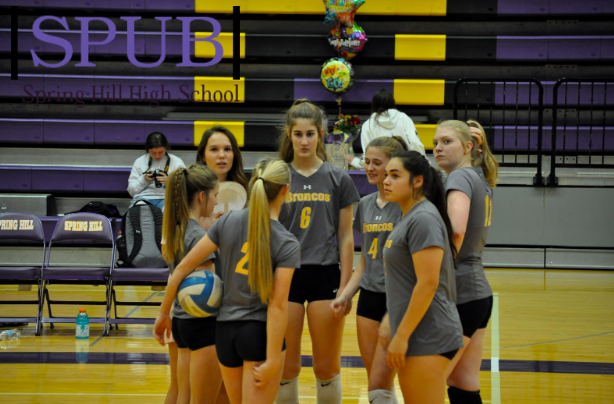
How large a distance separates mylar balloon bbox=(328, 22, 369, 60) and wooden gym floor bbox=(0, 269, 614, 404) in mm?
3687

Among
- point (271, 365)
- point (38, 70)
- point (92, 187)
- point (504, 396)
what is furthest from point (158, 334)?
point (38, 70)

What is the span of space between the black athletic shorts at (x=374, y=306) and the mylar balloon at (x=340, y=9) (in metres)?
5.85

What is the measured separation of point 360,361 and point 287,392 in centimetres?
154

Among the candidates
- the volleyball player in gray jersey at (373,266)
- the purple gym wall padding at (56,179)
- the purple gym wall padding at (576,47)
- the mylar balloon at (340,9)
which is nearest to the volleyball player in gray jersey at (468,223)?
the volleyball player in gray jersey at (373,266)

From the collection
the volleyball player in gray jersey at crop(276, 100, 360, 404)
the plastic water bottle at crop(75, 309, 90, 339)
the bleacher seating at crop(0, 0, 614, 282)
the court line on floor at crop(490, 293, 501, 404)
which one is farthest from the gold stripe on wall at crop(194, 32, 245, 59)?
the volleyball player in gray jersey at crop(276, 100, 360, 404)

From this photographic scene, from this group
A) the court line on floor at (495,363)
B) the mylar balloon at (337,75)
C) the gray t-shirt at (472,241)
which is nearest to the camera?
the gray t-shirt at (472,241)

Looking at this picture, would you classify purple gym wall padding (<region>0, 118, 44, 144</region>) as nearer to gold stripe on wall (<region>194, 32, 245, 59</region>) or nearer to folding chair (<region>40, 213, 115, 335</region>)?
gold stripe on wall (<region>194, 32, 245, 59</region>)

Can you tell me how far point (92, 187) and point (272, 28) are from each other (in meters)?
3.19

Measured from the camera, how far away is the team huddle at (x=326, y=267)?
210cm

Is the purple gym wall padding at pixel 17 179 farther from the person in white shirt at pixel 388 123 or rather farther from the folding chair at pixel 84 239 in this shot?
the person in white shirt at pixel 388 123

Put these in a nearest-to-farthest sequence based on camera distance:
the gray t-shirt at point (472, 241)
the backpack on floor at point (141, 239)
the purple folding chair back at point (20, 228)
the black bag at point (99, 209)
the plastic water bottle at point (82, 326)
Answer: the gray t-shirt at point (472, 241), the plastic water bottle at point (82, 326), the purple folding chair back at point (20, 228), the backpack on floor at point (141, 239), the black bag at point (99, 209)

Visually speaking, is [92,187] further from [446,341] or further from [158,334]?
[446,341]

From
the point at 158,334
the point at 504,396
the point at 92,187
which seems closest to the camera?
the point at 158,334

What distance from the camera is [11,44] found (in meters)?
8.55
